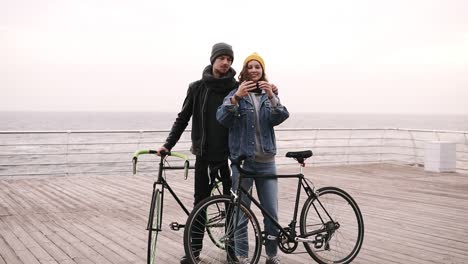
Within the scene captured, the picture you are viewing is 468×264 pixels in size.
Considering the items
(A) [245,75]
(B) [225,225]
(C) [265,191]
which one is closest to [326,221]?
(C) [265,191]

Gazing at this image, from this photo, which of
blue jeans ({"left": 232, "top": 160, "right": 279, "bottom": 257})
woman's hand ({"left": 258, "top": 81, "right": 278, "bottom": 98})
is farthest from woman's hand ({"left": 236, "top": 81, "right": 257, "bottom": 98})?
blue jeans ({"left": 232, "top": 160, "right": 279, "bottom": 257})

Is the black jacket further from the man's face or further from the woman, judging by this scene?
the woman

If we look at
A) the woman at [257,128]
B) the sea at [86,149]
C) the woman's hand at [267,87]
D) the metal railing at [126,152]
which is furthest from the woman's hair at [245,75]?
the sea at [86,149]

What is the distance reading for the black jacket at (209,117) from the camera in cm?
436

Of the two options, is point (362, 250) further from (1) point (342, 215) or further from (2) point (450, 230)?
(2) point (450, 230)

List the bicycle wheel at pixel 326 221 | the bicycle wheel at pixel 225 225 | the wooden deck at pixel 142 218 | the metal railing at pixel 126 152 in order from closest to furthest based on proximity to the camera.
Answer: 1. the bicycle wheel at pixel 225 225
2. the bicycle wheel at pixel 326 221
3. the wooden deck at pixel 142 218
4. the metal railing at pixel 126 152

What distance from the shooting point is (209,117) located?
173 inches

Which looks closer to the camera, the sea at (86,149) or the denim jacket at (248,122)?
the denim jacket at (248,122)

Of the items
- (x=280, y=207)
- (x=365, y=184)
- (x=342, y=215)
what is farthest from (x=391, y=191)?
(x=342, y=215)

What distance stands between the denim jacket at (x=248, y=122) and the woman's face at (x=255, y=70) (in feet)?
0.58

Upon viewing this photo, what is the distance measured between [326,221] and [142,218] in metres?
2.92

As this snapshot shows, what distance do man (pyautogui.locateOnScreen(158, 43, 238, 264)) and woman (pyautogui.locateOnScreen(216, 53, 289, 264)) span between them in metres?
0.22

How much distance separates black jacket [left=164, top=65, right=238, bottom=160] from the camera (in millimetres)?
4355

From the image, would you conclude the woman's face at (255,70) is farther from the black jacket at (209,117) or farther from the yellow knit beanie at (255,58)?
the black jacket at (209,117)
